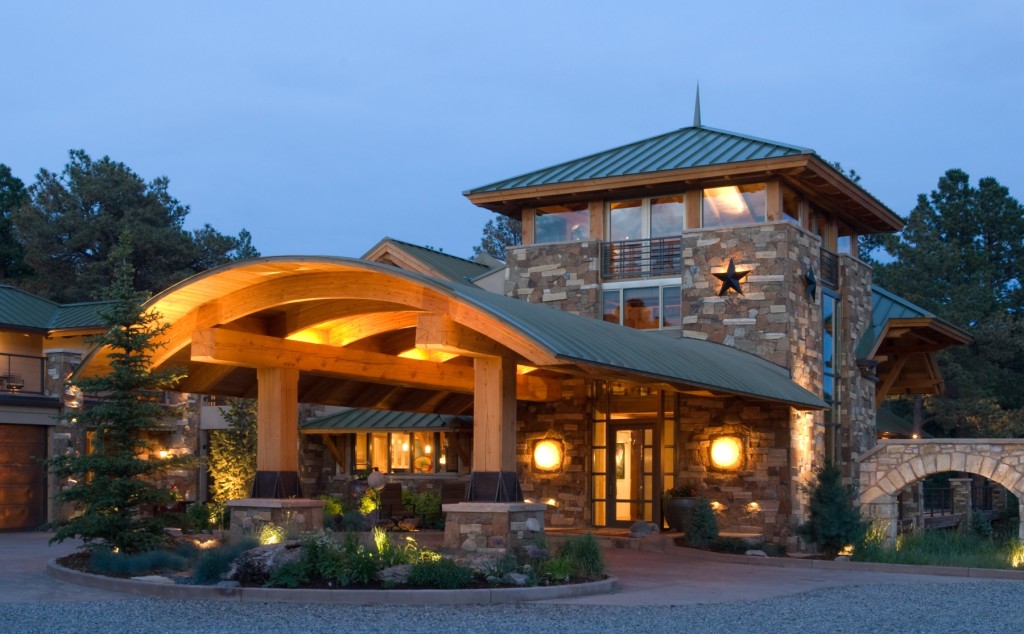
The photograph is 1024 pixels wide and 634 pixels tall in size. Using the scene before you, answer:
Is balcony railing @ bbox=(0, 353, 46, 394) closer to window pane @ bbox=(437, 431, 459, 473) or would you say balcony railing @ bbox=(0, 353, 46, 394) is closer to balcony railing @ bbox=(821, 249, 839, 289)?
window pane @ bbox=(437, 431, 459, 473)

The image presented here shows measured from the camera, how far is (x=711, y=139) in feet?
73.8

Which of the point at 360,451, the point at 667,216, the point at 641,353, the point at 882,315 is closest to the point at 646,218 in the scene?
the point at 667,216

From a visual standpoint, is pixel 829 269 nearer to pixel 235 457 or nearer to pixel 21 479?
pixel 235 457

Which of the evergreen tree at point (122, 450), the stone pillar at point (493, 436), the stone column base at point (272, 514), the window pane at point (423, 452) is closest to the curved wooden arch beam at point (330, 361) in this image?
the stone pillar at point (493, 436)

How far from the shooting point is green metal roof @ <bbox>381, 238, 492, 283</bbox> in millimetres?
25547

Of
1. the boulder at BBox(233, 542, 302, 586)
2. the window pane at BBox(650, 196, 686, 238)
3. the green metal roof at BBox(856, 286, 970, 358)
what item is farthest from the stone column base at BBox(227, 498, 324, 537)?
the green metal roof at BBox(856, 286, 970, 358)

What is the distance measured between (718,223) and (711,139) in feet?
7.19

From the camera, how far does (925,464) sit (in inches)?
808

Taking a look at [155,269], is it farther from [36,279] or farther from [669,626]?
[669,626]

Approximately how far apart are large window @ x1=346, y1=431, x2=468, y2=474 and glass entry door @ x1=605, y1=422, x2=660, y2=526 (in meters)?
7.44

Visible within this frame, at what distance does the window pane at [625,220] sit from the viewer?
71.3 ft

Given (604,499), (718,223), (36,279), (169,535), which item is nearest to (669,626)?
(169,535)

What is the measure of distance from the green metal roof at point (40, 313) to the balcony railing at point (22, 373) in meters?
0.79

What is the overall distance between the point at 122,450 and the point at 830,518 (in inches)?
442
